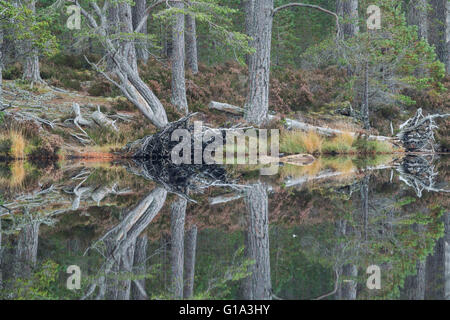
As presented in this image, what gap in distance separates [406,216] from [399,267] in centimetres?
177

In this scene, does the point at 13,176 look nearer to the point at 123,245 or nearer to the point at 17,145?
the point at 17,145

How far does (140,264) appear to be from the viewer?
3.17 m

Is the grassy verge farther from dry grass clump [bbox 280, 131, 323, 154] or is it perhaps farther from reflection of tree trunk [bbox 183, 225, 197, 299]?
reflection of tree trunk [bbox 183, 225, 197, 299]

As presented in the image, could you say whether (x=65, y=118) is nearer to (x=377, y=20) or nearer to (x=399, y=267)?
(x=377, y=20)

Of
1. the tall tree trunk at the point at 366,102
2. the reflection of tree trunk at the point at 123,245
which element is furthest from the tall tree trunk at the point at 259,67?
the reflection of tree trunk at the point at 123,245

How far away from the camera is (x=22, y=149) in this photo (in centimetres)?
1211

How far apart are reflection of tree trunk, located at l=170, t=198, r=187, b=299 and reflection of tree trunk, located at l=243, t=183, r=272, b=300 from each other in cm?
38

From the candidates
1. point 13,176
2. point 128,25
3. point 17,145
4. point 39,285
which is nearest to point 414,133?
point 128,25

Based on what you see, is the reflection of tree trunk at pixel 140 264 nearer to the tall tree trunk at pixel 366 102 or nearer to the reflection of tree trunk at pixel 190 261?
the reflection of tree trunk at pixel 190 261

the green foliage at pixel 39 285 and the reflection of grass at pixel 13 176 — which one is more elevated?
the reflection of grass at pixel 13 176

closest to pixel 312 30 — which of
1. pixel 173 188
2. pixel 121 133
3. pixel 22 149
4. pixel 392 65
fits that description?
pixel 392 65

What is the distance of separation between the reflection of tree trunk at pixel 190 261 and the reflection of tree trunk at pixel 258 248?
0.31 m

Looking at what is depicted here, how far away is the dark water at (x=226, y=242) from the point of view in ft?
9.16

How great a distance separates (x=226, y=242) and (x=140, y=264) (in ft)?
2.53
